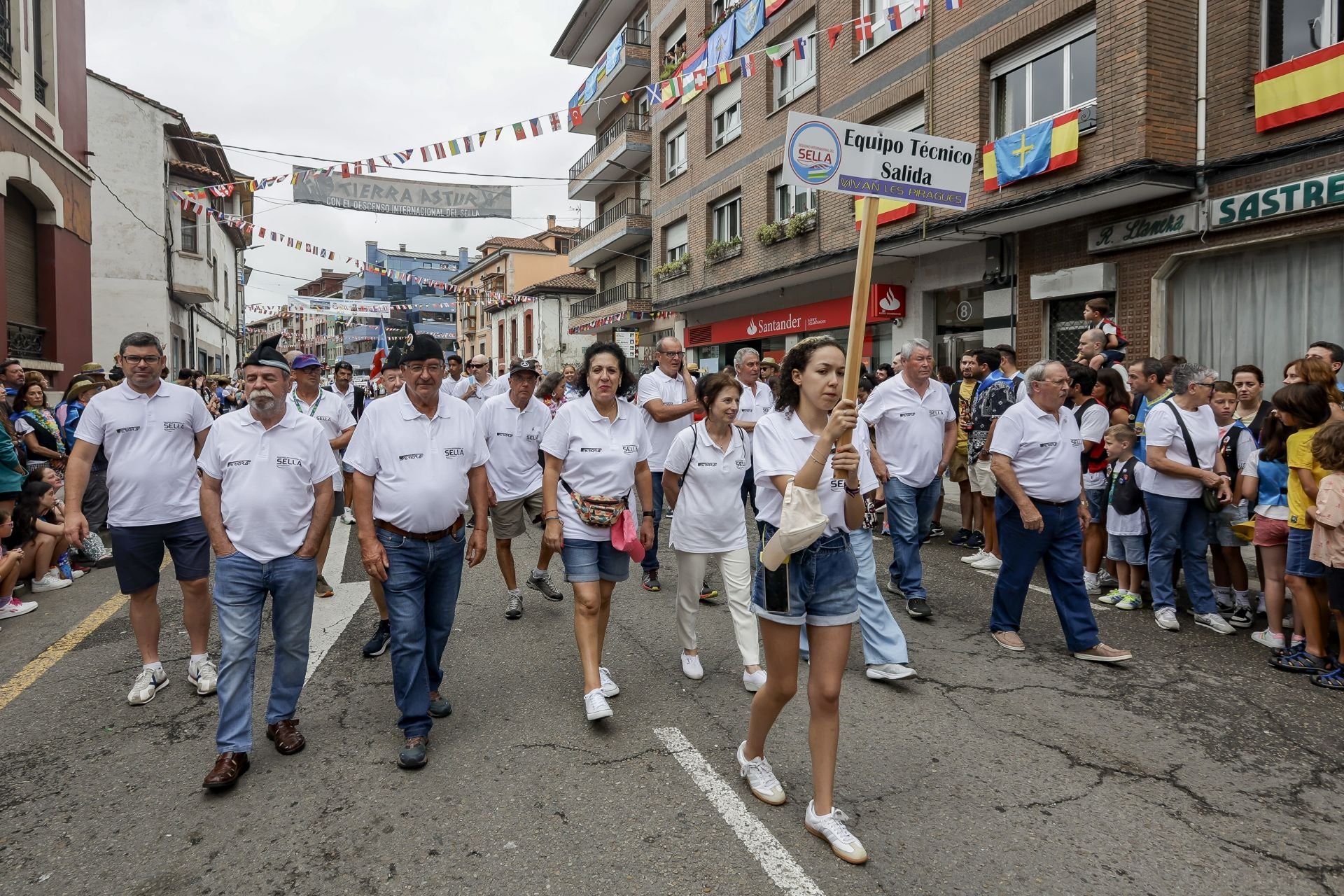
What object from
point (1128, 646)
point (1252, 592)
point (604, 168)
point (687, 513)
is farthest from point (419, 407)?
point (604, 168)

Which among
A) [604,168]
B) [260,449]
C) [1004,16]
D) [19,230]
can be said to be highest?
[604,168]

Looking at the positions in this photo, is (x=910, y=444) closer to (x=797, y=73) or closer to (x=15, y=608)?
(x=15, y=608)

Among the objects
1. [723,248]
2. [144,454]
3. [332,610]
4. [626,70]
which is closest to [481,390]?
[332,610]

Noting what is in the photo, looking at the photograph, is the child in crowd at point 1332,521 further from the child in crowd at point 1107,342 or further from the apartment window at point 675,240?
the apartment window at point 675,240

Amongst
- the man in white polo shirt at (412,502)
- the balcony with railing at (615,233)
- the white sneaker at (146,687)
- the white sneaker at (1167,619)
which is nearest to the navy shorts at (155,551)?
the white sneaker at (146,687)

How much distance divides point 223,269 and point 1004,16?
119 feet

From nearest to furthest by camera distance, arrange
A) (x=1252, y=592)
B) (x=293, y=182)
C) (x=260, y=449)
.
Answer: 1. (x=260, y=449)
2. (x=1252, y=592)
3. (x=293, y=182)

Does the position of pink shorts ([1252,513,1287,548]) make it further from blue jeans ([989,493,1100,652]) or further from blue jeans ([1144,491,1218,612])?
blue jeans ([989,493,1100,652])

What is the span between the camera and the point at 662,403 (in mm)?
6594

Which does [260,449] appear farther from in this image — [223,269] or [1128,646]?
[223,269]

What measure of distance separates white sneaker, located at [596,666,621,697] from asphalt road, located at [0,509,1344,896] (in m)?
0.07

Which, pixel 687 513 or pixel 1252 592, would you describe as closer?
pixel 687 513

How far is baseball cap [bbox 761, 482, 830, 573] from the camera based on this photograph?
9.11 feet

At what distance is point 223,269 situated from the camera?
38.2m
